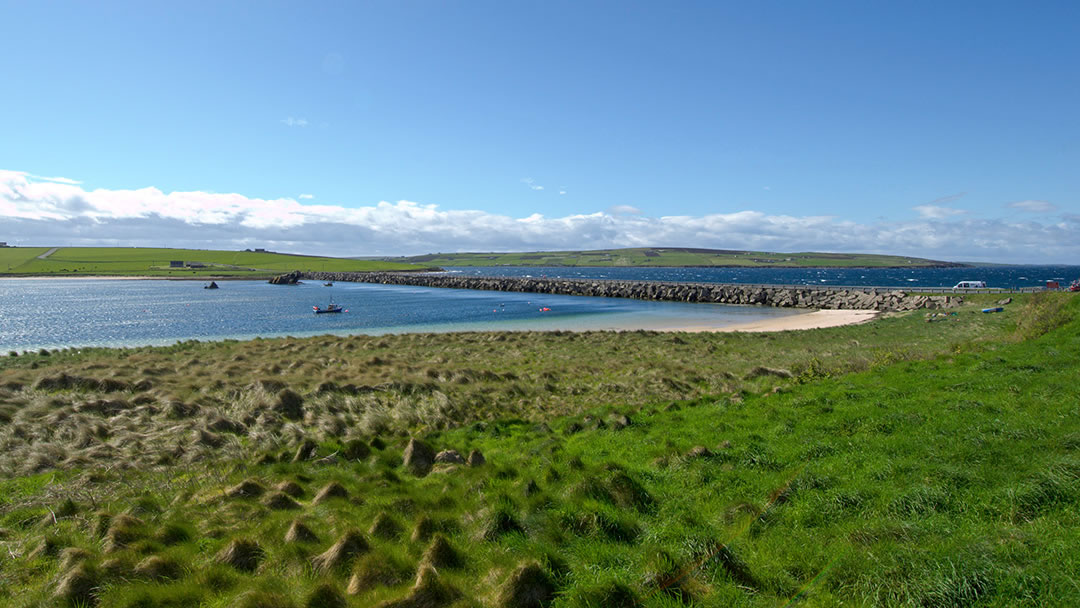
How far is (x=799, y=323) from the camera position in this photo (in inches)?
1967

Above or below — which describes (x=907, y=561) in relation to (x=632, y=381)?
above

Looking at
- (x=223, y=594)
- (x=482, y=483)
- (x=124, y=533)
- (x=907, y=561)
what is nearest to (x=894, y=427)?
(x=907, y=561)

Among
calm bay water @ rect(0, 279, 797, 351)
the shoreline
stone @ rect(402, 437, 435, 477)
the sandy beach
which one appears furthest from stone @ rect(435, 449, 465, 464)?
the shoreline

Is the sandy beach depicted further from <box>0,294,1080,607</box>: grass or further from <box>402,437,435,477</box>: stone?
<box>402,437,435,477</box>: stone

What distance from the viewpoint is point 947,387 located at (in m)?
13.4

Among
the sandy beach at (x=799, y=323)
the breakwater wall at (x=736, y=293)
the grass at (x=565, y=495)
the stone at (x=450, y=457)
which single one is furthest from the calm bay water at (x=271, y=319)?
the stone at (x=450, y=457)

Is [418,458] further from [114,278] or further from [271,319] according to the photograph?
[114,278]

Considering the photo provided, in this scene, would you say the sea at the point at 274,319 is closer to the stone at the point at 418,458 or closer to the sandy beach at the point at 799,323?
the sandy beach at the point at 799,323

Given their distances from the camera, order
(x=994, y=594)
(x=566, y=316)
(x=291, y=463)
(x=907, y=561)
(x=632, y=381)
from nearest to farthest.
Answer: (x=994, y=594)
(x=907, y=561)
(x=291, y=463)
(x=632, y=381)
(x=566, y=316)

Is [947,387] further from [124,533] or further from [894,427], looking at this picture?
[124,533]

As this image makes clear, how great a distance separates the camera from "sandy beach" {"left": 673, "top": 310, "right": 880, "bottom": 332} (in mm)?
45531

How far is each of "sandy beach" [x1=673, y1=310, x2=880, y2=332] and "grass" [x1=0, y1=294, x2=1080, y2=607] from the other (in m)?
28.2

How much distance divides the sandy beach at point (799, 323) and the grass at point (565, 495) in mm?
28170

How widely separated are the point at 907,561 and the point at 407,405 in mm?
13486
